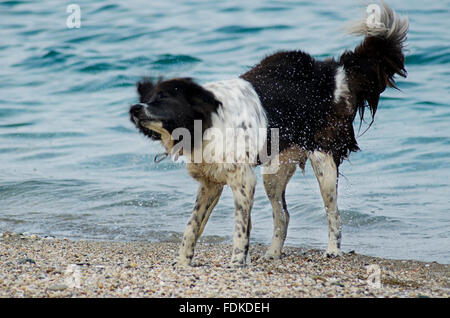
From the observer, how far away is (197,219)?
6.00m

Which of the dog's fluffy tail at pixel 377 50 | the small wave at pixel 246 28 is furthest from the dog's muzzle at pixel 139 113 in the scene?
the small wave at pixel 246 28

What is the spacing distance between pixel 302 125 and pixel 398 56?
110 cm

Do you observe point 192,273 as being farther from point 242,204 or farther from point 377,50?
point 377,50

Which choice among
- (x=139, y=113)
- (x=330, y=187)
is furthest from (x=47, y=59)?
(x=139, y=113)

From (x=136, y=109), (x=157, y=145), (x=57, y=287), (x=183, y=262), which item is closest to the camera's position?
(x=57, y=287)

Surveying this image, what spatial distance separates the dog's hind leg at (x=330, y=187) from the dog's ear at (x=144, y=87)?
5.51 feet

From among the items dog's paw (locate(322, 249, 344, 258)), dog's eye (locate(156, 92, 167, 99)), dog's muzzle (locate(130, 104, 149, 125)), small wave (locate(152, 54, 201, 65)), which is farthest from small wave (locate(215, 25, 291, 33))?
dog's muzzle (locate(130, 104, 149, 125))

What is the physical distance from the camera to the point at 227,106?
5.70 m

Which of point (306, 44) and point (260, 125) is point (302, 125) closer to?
point (260, 125)

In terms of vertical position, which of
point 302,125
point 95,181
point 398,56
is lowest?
point 95,181

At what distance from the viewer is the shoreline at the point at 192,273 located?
490cm

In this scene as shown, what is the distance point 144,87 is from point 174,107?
0.42 m

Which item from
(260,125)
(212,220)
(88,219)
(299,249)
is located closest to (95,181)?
(88,219)

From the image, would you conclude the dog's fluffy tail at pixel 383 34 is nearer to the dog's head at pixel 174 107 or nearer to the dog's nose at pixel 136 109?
the dog's head at pixel 174 107
